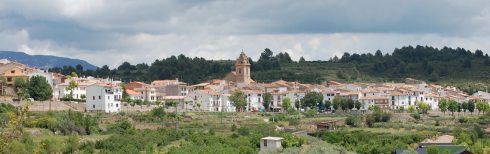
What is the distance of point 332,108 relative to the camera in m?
90.1

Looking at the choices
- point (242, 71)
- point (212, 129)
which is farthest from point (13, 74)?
point (242, 71)

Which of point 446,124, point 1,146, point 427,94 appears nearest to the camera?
point 1,146

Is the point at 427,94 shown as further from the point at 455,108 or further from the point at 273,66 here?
the point at 273,66

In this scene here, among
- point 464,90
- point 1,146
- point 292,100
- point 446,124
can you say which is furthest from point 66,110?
point 464,90

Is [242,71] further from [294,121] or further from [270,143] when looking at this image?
[270,143]

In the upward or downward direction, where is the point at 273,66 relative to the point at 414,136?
upward

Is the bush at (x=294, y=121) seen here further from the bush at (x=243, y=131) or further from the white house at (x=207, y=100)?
the white house at (x=207, y=100)

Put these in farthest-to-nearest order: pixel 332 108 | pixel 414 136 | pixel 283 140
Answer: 1. pixel 332 108
2. pixel 414 136
3. pixel 283 140

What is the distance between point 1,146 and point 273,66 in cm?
12255

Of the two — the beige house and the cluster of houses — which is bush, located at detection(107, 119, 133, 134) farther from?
the cluster of houses

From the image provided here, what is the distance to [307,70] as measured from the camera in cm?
13650

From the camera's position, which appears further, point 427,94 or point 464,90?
point 464,90

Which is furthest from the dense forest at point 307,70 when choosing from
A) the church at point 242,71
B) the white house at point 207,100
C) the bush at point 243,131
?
the bush at point 243,131

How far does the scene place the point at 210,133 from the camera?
55.7 metres
